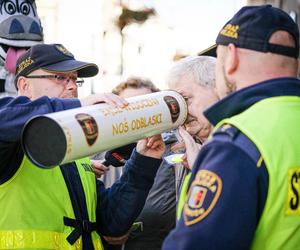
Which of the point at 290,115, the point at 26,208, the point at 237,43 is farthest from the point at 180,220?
the point at 26,208

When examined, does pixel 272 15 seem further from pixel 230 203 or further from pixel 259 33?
pixel 230 203

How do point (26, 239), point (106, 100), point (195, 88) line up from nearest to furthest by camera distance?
point (106, 100)
point (26, 239)
point (195, 88)

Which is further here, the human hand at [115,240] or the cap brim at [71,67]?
the human hand at [115,240]

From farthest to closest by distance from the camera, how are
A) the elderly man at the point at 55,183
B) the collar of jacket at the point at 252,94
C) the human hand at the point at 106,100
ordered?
the elderly man at the point at 55,183 → the human hand at the point at 106,100 → the collar of jacket at the point at 252,94

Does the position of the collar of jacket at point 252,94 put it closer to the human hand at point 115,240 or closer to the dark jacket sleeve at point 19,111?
the dark jacket sleeve at point 19,111

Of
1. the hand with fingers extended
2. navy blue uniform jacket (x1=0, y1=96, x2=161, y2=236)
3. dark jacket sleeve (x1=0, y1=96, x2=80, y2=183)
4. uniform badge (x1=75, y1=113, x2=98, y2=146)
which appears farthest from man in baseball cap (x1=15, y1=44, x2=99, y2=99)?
uniform badge (x1=75, y1=113, x2=98, y2=146)

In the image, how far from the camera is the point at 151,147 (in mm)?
3045

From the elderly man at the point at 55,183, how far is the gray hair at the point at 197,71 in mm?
357

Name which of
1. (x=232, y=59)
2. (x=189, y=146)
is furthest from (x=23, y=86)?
(x=232, y=59)

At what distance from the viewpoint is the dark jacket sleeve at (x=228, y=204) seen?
1767 mm

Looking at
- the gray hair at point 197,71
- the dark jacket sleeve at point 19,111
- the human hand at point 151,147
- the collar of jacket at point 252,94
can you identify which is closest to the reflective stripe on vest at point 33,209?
the dark jacket sleeve at point 19,111

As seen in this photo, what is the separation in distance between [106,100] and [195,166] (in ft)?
2.04

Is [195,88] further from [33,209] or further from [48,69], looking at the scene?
[33,209]

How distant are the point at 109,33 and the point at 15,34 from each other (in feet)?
59.8
